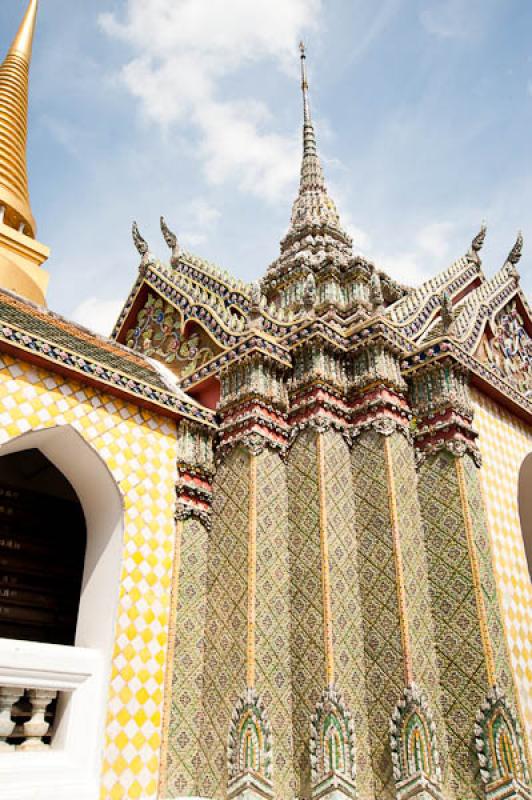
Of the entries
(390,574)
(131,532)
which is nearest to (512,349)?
(390,574)

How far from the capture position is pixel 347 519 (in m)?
6.35

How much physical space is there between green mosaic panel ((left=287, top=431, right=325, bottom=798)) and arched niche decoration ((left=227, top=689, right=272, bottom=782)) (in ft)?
0.96

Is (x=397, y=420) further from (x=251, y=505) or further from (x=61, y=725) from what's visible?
(x=61, y=725)

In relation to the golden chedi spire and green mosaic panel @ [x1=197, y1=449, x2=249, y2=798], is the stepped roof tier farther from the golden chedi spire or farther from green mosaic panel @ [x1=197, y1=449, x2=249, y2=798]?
the golden chedi spire

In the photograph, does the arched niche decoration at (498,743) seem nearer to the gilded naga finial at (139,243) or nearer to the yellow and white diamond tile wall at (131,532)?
the yellow and white diamond tile wall at (131,532)

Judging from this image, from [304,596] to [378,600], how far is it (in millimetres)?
617

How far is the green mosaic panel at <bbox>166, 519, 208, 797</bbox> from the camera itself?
5.37 meters

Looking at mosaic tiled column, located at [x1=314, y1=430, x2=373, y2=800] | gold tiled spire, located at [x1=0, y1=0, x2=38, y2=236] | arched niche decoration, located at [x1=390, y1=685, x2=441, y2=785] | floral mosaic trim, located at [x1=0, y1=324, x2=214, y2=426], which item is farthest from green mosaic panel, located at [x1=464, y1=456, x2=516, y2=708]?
gold tiled spire, located at [x1=0, y1=0, x2=38, y2=236]

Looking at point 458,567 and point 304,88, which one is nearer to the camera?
point 458,567

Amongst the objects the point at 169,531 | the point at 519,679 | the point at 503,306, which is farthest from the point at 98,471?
the point at 503,306

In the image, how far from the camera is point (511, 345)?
359 inches

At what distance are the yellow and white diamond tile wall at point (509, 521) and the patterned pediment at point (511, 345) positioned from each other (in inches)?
31.3

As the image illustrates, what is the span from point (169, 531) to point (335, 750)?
2198 millimetres

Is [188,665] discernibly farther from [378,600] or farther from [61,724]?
[378,600]
